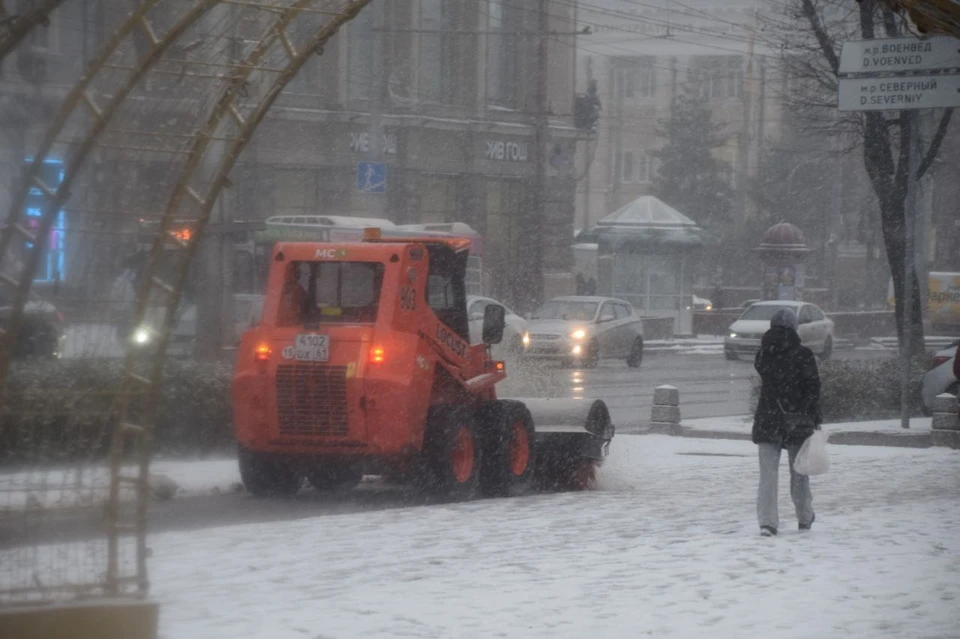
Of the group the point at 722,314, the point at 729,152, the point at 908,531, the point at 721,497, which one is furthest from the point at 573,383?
the point at 729,152

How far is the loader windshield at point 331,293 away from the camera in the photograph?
13.3 m

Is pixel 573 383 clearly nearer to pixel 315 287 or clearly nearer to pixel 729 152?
pixel 315 287

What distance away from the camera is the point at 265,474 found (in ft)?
44.1

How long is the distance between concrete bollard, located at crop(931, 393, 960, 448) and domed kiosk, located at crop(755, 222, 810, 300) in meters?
32.1

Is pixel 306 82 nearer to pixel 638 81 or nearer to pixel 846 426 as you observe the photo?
pixel 846 426

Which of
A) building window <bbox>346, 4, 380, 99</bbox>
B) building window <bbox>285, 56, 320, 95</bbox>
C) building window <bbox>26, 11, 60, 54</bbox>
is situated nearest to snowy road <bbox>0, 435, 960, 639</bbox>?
building window <bbox>26, 11, 60, 54</bbox>

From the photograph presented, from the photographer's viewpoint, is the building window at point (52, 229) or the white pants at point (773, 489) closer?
the building window at point (52, 229)

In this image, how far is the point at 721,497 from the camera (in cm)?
1369

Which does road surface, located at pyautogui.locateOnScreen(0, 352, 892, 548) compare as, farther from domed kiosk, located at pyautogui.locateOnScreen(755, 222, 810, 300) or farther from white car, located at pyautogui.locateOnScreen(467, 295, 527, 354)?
domed kiosk, located at pyautogui.locateOnScreen(755, 222, 810, 300)

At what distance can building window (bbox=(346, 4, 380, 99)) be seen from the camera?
45469 mm

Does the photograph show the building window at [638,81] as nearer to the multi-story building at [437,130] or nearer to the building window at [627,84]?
the building window at [627,84]

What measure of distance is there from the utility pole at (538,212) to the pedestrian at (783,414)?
30.8m

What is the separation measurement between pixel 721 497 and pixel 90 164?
8.29 metres

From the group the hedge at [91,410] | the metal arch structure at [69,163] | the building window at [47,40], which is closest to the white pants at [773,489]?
the hedge at [91,410]
